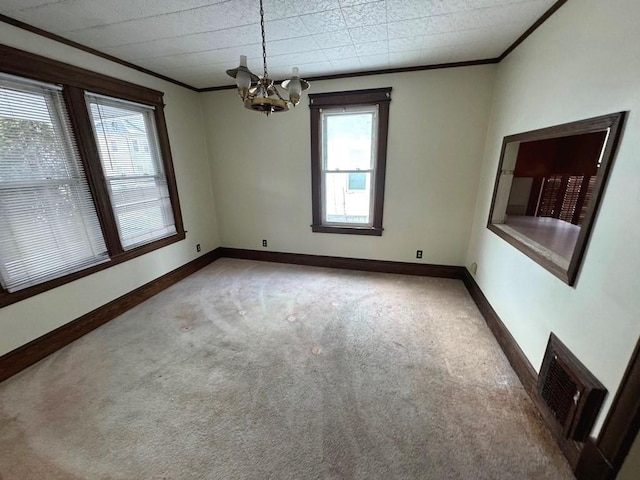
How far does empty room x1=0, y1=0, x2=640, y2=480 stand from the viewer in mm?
1323

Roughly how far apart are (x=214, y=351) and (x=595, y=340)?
2442 millimetres

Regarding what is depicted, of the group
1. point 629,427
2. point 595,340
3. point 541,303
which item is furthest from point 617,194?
point 629,427

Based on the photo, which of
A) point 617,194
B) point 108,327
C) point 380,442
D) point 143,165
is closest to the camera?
point 617,194

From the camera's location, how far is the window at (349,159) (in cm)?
314

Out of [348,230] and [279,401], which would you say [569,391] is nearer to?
[279,401]

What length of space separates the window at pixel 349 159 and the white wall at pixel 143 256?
66.1 inches

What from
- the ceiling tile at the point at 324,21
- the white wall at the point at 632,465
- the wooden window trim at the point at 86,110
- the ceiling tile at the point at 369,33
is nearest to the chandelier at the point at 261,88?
the ceiling tile at the point at 324,21

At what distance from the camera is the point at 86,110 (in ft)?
7.61

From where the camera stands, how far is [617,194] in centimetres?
120

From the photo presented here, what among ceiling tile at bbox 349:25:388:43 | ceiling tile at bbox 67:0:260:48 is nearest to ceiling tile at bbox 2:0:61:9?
ceiling tile at bbox 67:0:260:48

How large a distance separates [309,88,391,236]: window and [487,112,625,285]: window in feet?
4.30

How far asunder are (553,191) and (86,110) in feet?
16.0

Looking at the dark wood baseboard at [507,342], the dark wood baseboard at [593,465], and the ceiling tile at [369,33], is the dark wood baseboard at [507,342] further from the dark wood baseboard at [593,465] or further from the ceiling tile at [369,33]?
the ceiling tile at [369,33]

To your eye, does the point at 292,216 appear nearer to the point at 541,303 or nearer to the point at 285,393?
the point at 285,393
